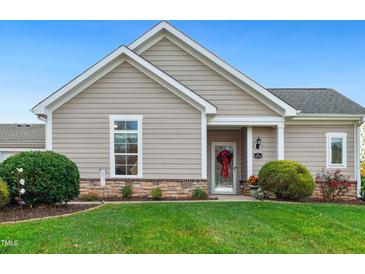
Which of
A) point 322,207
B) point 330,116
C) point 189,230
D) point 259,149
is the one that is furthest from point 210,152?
point 189,230

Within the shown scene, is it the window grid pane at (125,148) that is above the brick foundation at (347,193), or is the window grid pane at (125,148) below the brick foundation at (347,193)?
above

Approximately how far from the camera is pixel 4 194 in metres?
9.12

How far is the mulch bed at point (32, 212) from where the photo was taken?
8.70 m

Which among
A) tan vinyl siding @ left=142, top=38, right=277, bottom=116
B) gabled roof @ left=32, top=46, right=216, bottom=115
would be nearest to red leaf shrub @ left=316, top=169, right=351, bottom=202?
tan vinyl siding @ left=142, top=38, right=277, bottom=116

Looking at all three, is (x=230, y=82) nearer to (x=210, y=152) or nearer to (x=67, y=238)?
(x=210, y=152)

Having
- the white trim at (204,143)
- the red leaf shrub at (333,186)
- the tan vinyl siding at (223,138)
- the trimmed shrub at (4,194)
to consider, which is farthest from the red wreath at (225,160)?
the trimmed shrub at (4,194)

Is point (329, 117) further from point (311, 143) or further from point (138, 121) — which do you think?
point (138, 121)

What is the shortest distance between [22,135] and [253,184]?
1579 centimetres

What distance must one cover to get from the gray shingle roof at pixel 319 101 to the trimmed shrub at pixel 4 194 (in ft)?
35.3

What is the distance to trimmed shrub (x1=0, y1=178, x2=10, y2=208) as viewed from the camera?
910 centimetres

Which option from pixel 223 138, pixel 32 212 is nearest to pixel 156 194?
pixel 32 212

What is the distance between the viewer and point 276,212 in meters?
9.44

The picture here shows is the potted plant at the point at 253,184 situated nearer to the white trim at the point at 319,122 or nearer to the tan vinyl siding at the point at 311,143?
the tan vinyl siding at the point at 311,143

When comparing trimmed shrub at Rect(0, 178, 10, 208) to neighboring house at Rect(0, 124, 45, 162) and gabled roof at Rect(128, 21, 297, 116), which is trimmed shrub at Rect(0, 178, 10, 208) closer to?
gabled roof at Rect(128, 21, 297, 116)
